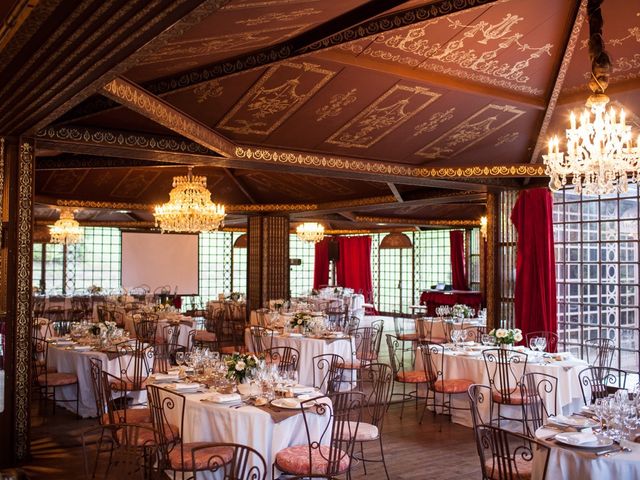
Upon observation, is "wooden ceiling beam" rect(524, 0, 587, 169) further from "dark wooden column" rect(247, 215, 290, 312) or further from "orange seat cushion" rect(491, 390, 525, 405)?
"dark wooden column" rect(247, 215, 290, 312)

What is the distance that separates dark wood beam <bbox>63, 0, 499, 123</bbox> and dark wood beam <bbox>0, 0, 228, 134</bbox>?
3.81 ft

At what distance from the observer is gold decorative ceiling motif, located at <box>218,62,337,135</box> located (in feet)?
20.8

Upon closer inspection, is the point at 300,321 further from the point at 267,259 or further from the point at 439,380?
the point at 267,259

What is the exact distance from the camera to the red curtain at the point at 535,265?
9.73 meters

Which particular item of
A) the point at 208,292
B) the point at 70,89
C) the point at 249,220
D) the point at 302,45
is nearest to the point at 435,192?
the point at 249,220

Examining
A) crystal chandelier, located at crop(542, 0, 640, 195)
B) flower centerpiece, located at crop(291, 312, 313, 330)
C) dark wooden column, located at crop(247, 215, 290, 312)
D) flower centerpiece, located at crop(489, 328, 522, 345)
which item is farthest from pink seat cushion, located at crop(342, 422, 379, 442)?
dark wooden column, located at crop(247, 215, 290, 312)

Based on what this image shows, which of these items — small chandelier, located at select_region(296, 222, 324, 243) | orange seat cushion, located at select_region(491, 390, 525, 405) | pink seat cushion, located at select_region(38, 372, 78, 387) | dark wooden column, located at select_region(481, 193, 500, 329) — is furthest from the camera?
small chandelier, located at select_region(296, 222, 324, 243)

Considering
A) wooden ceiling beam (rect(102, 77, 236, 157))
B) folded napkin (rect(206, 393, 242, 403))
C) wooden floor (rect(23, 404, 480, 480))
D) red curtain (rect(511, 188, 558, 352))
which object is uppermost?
wooden ceiling beam (rect(102, 77, 236, 157))

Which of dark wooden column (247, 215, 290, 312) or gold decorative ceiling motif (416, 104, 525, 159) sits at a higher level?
gold decorative ceiling motif (416, 104, 525, 159)

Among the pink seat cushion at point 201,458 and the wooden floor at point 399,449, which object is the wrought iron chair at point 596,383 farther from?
the pink seat cushion at point 201,458

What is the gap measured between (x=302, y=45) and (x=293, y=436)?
10.2ft

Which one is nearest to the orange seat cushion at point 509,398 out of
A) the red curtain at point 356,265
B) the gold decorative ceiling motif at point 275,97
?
the gold decorative ceiling motif at point 275,97

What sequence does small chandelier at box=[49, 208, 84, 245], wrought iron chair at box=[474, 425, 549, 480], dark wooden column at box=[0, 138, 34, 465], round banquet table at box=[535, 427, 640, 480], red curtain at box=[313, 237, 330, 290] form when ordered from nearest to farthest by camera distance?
round banquet table at box=[535, 427, 640, 480] → wrought iron chair at box=[474, 425, 549, 480] → dark wooden column at box=[0, 138, 34, 465] → small chandelier at box=[49, 208, 84, 245] → red curtain at box=[313, 237, 330, 290]

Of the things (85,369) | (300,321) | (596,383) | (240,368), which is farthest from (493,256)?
(85,369)
